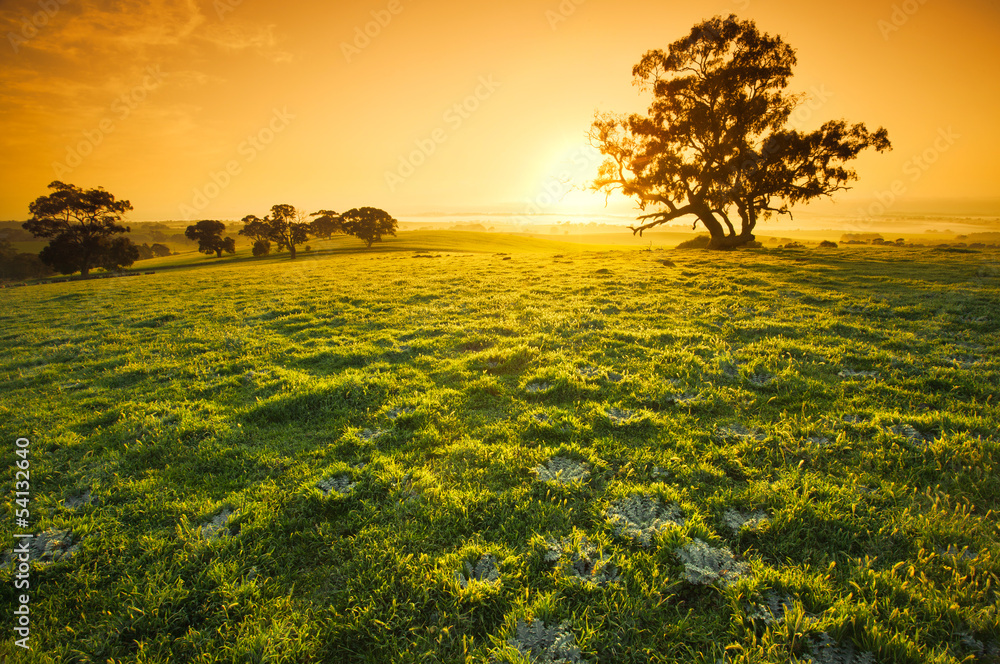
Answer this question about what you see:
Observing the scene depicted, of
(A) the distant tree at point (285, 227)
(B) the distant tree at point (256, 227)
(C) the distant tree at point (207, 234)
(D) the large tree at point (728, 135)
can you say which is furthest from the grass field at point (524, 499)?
(C) the distant tree at point (207, 234)

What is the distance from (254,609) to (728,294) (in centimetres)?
1907

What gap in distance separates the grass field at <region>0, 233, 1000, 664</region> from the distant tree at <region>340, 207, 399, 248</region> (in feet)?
224

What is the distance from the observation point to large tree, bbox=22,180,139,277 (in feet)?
204

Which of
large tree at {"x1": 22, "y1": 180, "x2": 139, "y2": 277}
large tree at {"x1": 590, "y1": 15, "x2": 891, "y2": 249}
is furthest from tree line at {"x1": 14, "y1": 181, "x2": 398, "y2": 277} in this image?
large tree at {"x1": 590, "y1": 15, "x2": 891, "y2": 249}

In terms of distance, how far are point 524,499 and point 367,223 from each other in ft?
259

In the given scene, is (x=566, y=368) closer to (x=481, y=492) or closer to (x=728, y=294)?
(x=481, y=492)

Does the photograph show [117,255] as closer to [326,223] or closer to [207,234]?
[207,234]

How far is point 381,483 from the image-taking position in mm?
5398

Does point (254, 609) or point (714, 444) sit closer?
point (254, 609)

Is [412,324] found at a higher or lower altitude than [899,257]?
lower

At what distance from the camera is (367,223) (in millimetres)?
75062

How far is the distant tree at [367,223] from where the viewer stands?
75.1 meters

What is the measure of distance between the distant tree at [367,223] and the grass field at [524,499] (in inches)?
2690

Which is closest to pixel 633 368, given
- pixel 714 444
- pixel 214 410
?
pixel 714 444
